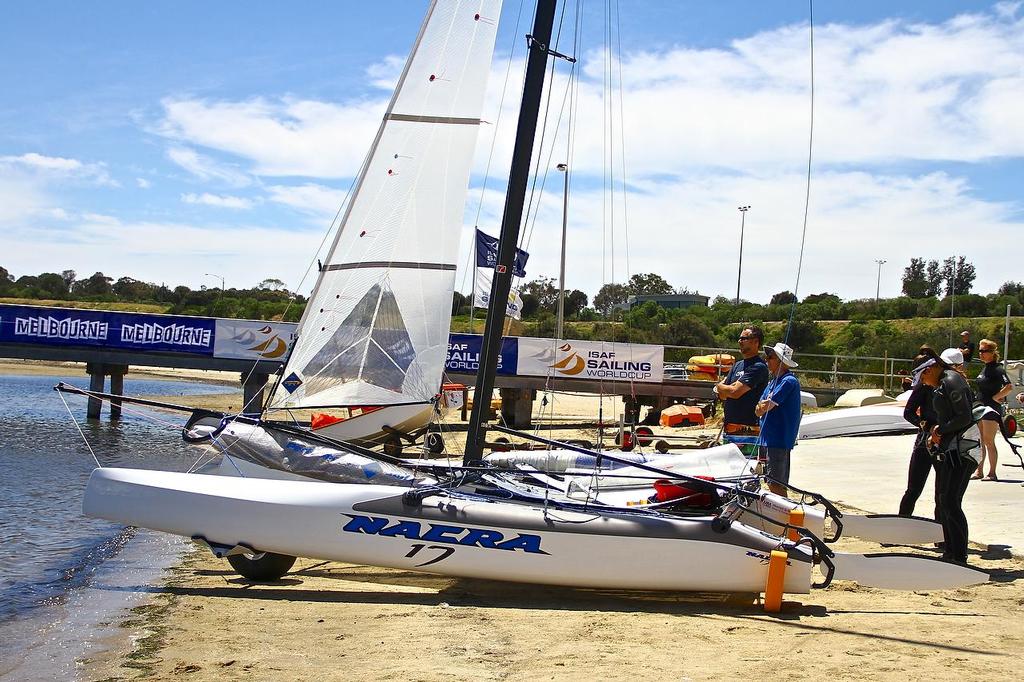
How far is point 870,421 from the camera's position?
19109 millimetres

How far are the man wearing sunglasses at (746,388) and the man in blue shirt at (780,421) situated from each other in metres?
0.35

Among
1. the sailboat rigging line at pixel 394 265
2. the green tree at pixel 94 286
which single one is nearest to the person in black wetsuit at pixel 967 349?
the sailboat rigging line at pixel 394 265

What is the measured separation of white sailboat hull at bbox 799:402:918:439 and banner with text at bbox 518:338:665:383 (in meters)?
6.39

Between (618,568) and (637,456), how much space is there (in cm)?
317

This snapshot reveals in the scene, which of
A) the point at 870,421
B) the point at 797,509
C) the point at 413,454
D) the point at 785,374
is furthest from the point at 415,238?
the point at 870,421

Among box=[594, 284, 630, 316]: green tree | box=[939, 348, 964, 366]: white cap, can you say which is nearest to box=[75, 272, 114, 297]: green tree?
box=[594, 284, 630, 316]: green tree

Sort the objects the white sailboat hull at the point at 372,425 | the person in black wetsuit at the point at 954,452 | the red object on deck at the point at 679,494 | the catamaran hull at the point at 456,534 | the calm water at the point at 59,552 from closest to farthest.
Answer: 1. the calm water at the point at 59,552
2. the catamaran hull at the point at 456,534
3. the person in black wetsuit at the point at 954,452
4. the red object on deck at the point at 679,494
5. the white sailboat hull at the point at 372,425

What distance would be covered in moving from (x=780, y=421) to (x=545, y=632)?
11.9ft

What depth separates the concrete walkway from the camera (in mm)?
Result: 9305

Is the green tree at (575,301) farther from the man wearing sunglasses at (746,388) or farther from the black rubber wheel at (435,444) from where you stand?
the man wearing sunglasses at (746,388)

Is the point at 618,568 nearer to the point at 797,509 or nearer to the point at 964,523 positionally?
the point at 797,509

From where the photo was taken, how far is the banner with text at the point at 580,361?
25.1 m

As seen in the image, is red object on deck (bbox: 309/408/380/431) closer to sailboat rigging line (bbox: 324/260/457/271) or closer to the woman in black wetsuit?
sailboat rigging line (bbox: 324/260/457/271)

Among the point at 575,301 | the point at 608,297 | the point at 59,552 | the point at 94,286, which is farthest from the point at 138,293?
the point at 59,552
